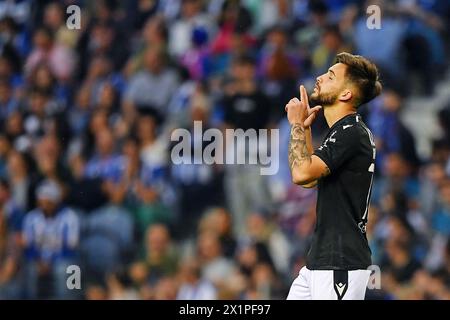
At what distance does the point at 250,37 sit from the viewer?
1095cm

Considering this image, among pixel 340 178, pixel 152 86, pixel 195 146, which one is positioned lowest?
pixel 340 178

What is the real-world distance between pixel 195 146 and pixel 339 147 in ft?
17.4

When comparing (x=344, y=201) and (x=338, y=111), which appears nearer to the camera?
(x=344, y=201)

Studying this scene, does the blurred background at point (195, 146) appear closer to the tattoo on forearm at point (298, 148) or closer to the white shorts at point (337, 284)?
the white shorts at point (337, 284)

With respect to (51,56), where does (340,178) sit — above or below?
below

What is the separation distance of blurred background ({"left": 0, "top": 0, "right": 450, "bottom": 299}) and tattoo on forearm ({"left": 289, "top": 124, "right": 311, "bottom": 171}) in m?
4.45

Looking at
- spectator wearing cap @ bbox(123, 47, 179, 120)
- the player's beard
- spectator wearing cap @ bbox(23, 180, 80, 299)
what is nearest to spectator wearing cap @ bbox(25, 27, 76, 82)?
spectator wearing cap @ bbox(123, 47, 179, 120)

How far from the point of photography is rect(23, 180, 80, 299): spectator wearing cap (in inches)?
419

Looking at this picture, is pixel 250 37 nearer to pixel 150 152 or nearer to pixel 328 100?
pixel 150 152

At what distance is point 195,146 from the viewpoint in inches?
414

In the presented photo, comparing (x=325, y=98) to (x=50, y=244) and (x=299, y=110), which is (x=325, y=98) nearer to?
(x=299, y=110)

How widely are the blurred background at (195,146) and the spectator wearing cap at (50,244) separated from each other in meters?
0.01

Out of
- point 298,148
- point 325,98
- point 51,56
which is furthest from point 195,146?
point 298,148
